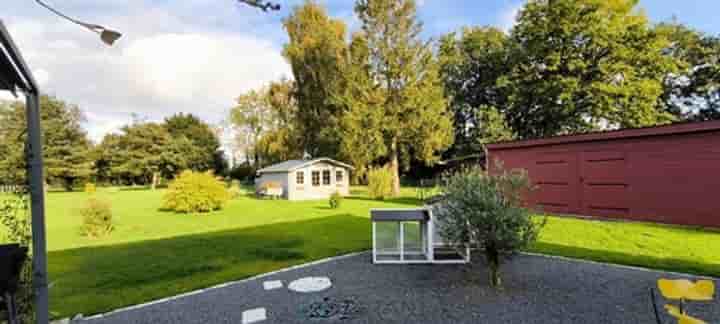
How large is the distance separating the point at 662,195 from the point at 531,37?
11.8m

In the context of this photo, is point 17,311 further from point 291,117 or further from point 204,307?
point 291,117

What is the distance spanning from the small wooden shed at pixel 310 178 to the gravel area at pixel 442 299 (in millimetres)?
12390

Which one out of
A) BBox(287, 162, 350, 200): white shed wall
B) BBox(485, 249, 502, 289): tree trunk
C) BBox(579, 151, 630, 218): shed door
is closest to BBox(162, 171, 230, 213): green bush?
BBox(287, 162, 350, 200): white shed wall

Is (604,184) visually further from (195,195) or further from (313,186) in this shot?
(195,195)

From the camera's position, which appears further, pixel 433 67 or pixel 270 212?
pixel 433 67

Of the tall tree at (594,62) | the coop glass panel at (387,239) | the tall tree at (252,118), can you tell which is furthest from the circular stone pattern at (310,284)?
the tall tree at (252,118)

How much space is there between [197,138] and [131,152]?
613 cm

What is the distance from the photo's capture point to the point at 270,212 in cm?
1142

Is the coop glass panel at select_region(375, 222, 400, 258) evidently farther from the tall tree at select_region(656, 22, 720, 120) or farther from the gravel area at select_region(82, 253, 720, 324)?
the tall tree at select_region(656, 22, 720, 120)

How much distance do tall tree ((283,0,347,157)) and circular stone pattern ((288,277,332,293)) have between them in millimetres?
15451

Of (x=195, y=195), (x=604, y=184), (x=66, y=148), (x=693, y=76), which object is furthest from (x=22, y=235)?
(x=66, y=148)

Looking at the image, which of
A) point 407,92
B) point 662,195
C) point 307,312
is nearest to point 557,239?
point 662,195

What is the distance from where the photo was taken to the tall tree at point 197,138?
1277 inches

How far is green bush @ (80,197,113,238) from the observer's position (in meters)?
7.86
